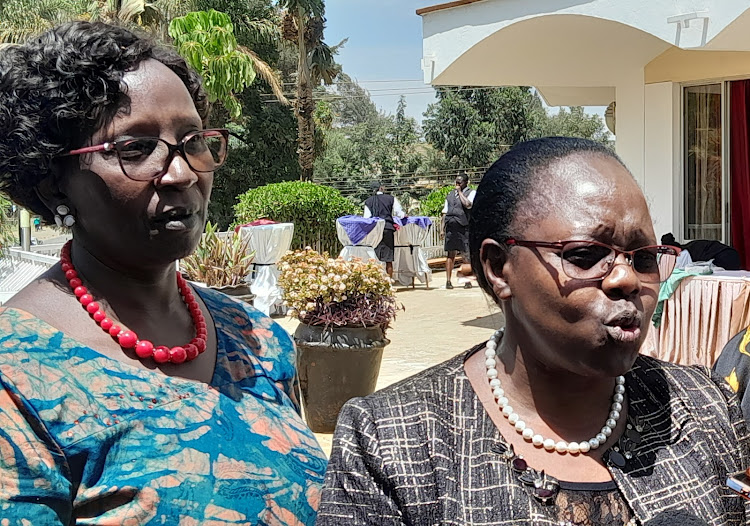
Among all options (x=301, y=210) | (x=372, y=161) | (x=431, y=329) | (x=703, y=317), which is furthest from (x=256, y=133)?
(x=703, y=317)

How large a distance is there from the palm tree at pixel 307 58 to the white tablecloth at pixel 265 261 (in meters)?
12.3

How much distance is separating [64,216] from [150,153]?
0.25 metres

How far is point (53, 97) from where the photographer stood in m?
1.83

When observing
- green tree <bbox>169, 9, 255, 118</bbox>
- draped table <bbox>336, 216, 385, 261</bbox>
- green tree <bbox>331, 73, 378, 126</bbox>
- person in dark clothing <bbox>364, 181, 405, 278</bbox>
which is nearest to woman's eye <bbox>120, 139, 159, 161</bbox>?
draped table <bbox>336, 216, 385, 261</bbox>

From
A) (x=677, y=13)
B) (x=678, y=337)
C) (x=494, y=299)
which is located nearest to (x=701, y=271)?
(x=678, y=337)

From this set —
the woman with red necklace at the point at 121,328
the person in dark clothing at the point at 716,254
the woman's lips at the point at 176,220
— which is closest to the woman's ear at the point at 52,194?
the woman with red necklace at the point at 121,328

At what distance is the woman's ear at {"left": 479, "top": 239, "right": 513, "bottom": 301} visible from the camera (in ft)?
5.69

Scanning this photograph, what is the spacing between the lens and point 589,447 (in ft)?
5.60

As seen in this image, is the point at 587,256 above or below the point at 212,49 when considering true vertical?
below

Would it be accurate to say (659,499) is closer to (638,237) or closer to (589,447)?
(589,447)

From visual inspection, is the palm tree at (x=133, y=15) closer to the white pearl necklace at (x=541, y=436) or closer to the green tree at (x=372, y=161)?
the green tree at (x=372, y=161)

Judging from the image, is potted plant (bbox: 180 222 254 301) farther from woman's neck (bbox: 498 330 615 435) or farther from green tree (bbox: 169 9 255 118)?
green tree (bbox: 169 9 255 118)

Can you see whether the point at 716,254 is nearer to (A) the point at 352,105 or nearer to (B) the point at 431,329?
(B) the point at 431,329

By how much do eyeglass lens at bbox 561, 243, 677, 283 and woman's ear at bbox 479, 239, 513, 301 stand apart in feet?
0.53
